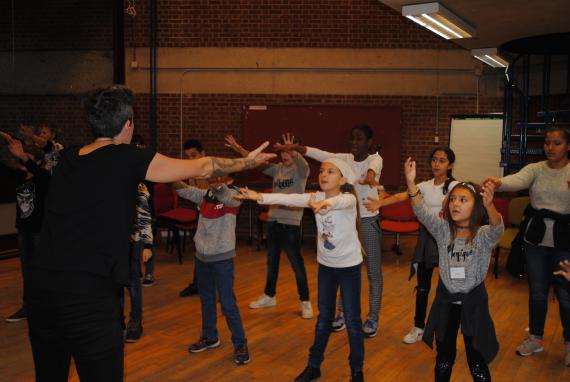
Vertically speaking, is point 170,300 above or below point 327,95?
below

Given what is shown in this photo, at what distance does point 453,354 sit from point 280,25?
Answer: 8.00 m

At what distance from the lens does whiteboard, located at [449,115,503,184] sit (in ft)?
30.4

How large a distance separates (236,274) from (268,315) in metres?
1.94

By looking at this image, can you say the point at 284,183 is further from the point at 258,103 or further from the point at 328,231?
the point at 258,103

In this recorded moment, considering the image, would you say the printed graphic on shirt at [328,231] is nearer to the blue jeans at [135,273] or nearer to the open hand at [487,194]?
the open hand at [487,194]

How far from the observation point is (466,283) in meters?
3.32

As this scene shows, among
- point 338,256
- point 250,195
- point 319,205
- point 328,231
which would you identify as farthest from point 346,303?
point 250,195

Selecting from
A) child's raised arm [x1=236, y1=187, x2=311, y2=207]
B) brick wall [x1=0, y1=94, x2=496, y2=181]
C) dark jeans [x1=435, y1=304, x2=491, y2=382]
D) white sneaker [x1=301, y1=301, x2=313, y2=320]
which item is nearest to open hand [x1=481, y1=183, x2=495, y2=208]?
dark jeans [x1=435, y1=304, x2=491, y2=382]

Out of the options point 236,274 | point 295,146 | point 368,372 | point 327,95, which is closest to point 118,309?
point 368,372

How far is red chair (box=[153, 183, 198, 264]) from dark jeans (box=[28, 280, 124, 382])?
228 inches

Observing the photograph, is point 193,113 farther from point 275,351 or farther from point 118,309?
point 118,309

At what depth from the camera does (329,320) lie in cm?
385

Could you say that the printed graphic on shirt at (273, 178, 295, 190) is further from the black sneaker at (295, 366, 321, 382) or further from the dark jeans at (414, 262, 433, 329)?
the black sneaker at (295, 366, 321, 382)

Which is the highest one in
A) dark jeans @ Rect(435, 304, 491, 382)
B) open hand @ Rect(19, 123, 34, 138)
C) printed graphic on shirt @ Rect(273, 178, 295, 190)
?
open hand @ Rect(19, 123, 34, 138)
